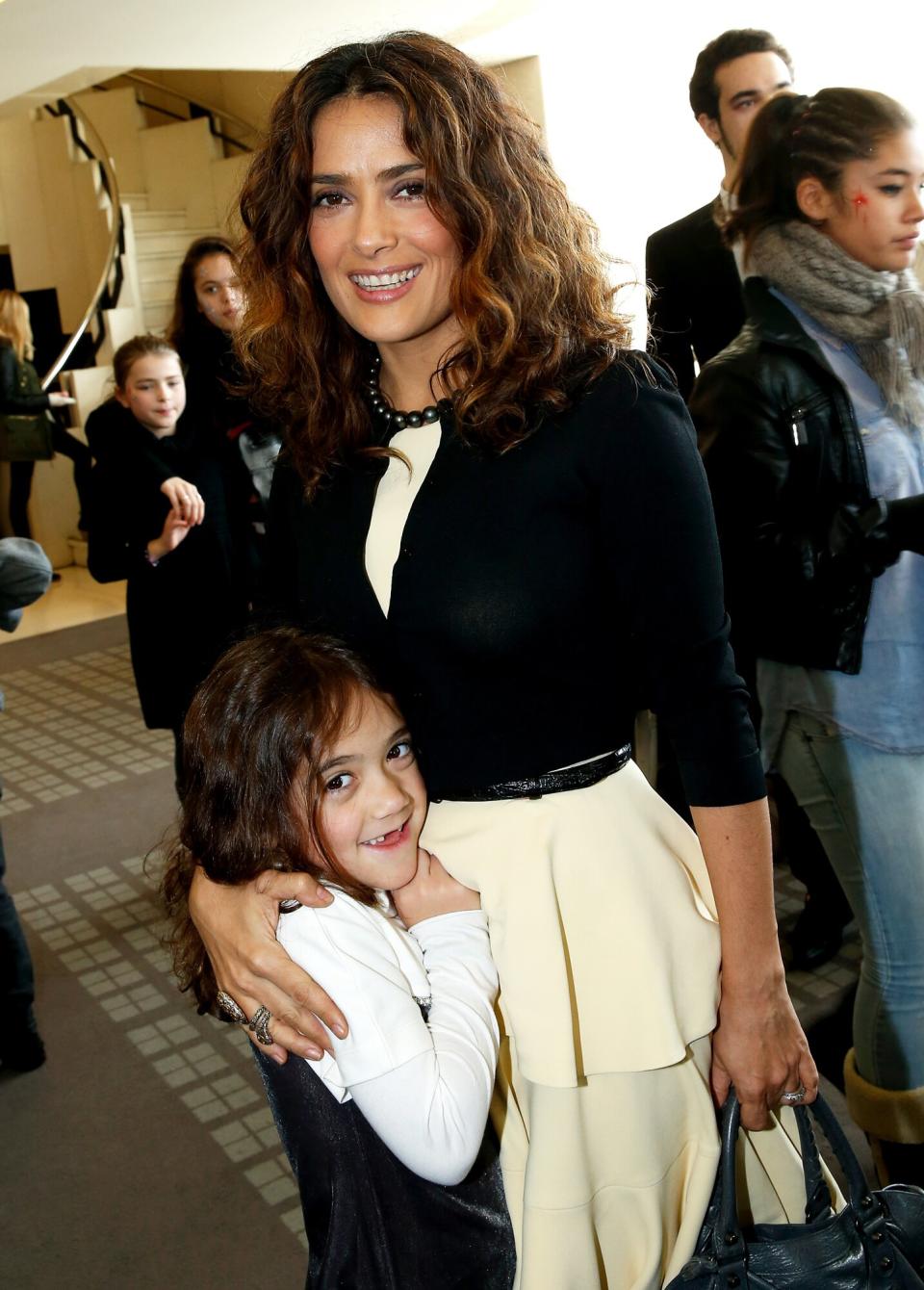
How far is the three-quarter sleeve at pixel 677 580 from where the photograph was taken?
1213 millimetres

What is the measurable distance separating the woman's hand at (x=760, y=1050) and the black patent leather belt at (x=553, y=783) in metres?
0.25

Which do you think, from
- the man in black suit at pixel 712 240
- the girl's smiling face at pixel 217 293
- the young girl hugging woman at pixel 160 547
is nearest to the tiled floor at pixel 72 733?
the young girl hugging woman at pixel 160 547

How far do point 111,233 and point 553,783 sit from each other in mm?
10367

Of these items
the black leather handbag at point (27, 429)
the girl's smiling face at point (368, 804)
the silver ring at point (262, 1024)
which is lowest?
the black leather handbag at point (27, 429)

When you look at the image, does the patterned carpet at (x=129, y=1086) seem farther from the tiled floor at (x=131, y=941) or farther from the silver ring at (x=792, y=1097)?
the silver ring at (x=792, y=1097)

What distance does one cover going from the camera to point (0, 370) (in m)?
7.99

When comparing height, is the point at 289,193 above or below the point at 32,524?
above

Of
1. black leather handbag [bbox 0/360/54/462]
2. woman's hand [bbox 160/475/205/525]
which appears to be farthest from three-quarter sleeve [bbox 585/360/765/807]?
black leather handbag [bbox 0/360/54/462]

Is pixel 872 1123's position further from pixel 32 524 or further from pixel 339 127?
pixel 32 524

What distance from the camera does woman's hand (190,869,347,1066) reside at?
3.98 ft

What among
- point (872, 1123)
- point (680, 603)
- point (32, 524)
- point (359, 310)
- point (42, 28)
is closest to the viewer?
point (680, 603)

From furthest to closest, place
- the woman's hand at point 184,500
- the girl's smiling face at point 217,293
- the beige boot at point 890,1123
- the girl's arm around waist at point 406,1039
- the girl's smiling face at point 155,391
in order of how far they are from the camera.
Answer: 1. the girl's smiling face at point 217,293
2. the girl's smiling face at point 155,391
3. the woman's hand at point 184,500
4. the beige boot at point 890,1123
5. the girl's arm around waist at point 406,1039

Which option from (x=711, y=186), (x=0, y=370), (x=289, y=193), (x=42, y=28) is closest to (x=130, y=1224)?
(x=289, y=193)

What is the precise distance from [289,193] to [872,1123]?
172 centimetres
